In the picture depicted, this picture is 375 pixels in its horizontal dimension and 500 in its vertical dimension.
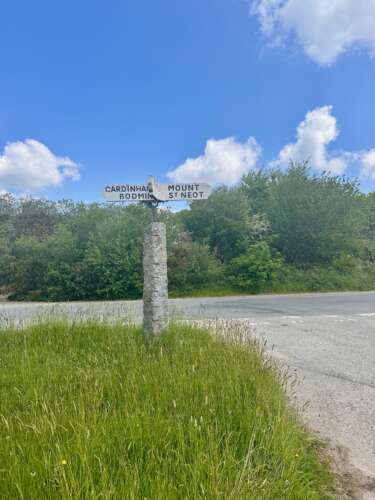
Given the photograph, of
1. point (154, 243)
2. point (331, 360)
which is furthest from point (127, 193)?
point (331, 360)

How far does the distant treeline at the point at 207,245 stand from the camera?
43.9 ft

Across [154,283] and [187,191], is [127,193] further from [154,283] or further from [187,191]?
[154,283]

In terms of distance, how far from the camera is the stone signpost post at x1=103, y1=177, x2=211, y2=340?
4.07 metres

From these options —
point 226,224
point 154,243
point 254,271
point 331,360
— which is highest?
point 226,224

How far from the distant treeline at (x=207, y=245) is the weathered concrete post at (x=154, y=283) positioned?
30.6ft

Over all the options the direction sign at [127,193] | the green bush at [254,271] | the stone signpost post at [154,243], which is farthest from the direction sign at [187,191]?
the green bush at [254,271]

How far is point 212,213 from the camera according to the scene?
17.4 meters

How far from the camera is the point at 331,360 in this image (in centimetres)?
476

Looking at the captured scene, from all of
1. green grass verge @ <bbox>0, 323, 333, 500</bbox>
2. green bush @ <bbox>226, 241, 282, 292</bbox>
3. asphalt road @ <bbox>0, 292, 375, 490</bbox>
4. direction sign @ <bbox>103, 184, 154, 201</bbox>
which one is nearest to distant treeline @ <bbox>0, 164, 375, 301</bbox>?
green bush @ <bbox>226, 241, 282, 292</bbox>

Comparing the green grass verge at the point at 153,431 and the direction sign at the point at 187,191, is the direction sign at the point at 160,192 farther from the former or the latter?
the green grass verge at the point at 153,431

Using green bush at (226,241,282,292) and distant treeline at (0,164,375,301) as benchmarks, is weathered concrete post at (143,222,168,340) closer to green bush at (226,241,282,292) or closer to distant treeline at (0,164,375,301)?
distant treeline at (0,164,375,301)

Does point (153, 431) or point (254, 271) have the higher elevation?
point (254, 271)

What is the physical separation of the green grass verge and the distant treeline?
409 inches

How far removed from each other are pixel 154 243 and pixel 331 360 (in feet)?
11.7
